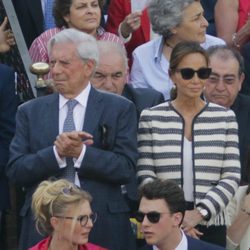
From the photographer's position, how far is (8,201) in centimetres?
884

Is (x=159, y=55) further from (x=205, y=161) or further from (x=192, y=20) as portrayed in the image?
(x=205, y=161)

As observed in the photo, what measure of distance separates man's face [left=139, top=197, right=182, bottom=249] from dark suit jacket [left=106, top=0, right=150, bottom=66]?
2859mm

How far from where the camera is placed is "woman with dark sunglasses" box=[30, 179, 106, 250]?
24.0 ft

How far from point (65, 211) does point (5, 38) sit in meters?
2.57

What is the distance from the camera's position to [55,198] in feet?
24.0

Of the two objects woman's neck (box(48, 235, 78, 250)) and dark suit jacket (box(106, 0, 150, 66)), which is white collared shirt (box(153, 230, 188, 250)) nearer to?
woman's neck (box(48, 235, 78, 250))

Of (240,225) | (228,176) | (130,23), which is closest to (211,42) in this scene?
(130,23)

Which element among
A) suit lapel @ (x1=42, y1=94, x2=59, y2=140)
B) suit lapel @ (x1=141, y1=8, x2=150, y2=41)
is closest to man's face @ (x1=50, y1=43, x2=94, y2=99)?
suit lapel @ (x1=42, y1=94, x2=59, y2=140)

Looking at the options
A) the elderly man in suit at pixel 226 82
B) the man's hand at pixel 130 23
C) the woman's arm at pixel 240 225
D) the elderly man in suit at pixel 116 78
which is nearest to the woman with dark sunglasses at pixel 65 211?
the elderly man in suit at pixel 116 78

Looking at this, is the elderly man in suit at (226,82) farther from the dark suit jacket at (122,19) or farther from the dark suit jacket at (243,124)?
the dark suit jacket at (122,19)

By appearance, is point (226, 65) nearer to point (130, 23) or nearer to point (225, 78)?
point (225, 78)

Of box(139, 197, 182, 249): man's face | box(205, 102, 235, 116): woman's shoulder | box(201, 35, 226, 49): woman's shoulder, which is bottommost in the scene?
box(139, 197, 182, 249): man's face

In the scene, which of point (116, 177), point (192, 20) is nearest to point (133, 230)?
point (116, 177)

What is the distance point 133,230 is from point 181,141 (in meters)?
0.71
